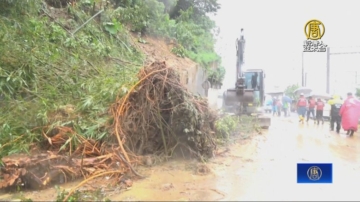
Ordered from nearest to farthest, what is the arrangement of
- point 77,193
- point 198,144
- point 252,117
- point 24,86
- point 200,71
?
point 77,193, point 198,144, point 24,86, point 252,117, point 200,71

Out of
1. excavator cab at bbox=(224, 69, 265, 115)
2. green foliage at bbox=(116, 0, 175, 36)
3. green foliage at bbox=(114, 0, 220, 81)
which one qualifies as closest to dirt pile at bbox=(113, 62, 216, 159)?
excavator cab at bbox=(224, 69, 265, 115)

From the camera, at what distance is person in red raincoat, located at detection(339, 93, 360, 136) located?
876cm

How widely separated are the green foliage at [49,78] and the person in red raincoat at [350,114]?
19.7 ft

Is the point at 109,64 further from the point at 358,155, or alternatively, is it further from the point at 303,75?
the point at 358,155

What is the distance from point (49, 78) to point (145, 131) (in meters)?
2.56

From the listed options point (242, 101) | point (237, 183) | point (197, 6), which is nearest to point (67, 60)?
point (237, 183)

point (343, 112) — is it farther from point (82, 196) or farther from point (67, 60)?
point (82, 196)

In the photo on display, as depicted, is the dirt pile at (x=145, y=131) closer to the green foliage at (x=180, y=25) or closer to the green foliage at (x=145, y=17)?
the green foliage at (x=145, y=17)

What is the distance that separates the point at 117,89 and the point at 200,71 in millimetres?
6525

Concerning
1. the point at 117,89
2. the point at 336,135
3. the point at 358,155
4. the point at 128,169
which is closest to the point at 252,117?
the point at 336,135

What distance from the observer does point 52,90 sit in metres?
5.97

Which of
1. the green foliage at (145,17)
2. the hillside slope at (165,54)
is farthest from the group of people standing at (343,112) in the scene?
the green foliage at (145,17)

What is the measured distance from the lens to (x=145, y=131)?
5102mm

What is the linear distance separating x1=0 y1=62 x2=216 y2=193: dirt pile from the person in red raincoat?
5.20 m
